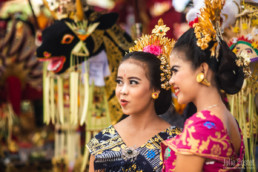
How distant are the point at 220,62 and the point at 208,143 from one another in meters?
0.30

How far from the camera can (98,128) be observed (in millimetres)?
2670

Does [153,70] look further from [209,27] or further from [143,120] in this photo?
[209,27]

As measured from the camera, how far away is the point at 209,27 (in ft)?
4.49

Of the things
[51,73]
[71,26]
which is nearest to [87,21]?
[71,26]

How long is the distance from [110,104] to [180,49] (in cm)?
122

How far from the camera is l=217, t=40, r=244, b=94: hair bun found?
1363mm

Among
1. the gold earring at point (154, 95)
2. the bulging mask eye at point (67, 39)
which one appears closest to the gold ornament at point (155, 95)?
the gold earring at point (154, 95)

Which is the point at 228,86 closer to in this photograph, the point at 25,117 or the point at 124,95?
the point at 124,95

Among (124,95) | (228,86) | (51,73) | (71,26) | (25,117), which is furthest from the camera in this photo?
(25,117)

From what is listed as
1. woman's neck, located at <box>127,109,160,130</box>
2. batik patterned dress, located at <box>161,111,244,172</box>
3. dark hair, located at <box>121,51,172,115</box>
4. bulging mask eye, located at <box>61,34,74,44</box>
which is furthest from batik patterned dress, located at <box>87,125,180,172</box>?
bulging mask eye, located at <box>61,34,74,44</box>

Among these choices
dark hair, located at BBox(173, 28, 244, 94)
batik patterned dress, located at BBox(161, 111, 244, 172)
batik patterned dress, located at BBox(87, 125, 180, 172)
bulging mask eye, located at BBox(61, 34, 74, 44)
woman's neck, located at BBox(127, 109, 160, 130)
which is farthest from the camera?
bulging mask eye, located at BBox(61, 34, 74, 44)

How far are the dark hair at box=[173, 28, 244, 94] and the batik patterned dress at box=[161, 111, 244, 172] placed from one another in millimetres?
147

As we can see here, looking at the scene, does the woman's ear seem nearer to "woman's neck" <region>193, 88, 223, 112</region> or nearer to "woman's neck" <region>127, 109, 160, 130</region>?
"woman's neck" <region>193, 88, 223, 112</region>

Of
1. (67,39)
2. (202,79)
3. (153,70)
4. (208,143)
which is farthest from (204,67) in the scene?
(67,39)
